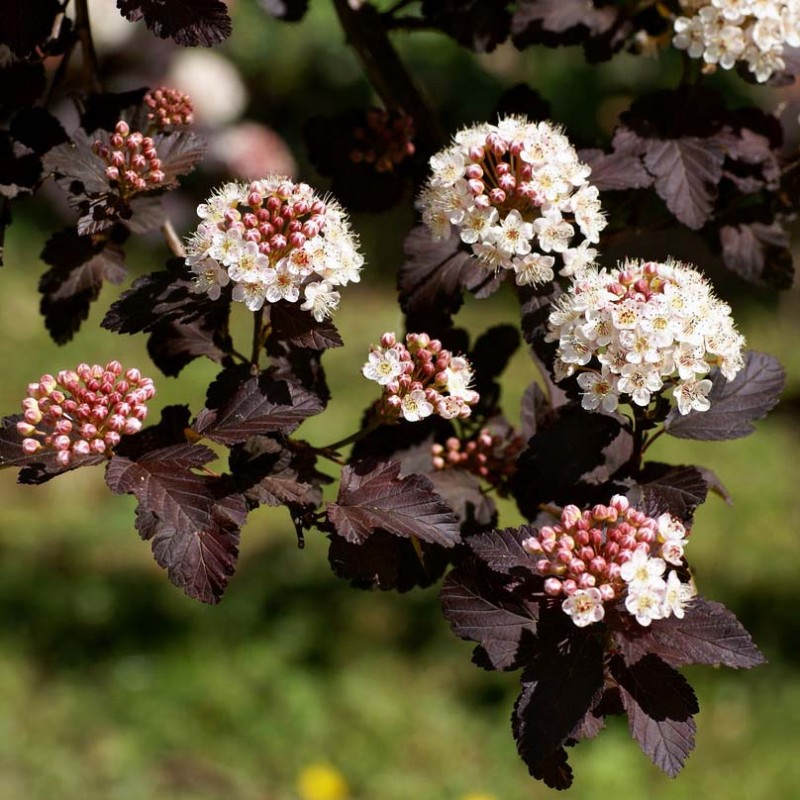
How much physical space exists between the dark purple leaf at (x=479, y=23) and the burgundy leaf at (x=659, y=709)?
38.5 inches

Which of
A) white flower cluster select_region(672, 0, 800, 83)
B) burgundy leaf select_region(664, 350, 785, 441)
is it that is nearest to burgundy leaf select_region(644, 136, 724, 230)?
white flower cluster select_region(672, 0, 800, 83)

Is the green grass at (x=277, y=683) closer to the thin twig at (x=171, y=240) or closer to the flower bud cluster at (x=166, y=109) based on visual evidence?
the thin twig at (x=171, y=240)

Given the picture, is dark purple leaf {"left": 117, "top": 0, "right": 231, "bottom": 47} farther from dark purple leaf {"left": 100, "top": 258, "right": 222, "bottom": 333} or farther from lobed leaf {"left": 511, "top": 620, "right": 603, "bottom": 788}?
lobed leaf {"left": 511, "top": 620, "right": 603, "bottom": 788}

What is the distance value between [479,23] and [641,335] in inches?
28.5

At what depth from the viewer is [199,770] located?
335cm

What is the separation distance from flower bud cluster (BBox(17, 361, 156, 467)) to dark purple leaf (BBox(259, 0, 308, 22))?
0.78 metres

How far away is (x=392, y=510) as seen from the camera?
1.29m

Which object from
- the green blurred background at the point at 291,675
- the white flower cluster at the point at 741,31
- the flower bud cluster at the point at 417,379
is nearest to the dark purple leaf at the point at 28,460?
the flower bud cluster at the point at 417,379

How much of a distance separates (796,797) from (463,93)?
4.50 metres

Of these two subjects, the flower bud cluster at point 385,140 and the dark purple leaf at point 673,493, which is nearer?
the dark purple leaf at point 673,493

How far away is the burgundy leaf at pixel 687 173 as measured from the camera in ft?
5.15

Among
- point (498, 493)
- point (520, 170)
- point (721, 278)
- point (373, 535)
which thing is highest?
point (520, 170)

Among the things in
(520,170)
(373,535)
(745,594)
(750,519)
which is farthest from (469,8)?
(750,519)

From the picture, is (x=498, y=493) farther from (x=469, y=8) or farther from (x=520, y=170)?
(x=469, y=8)
